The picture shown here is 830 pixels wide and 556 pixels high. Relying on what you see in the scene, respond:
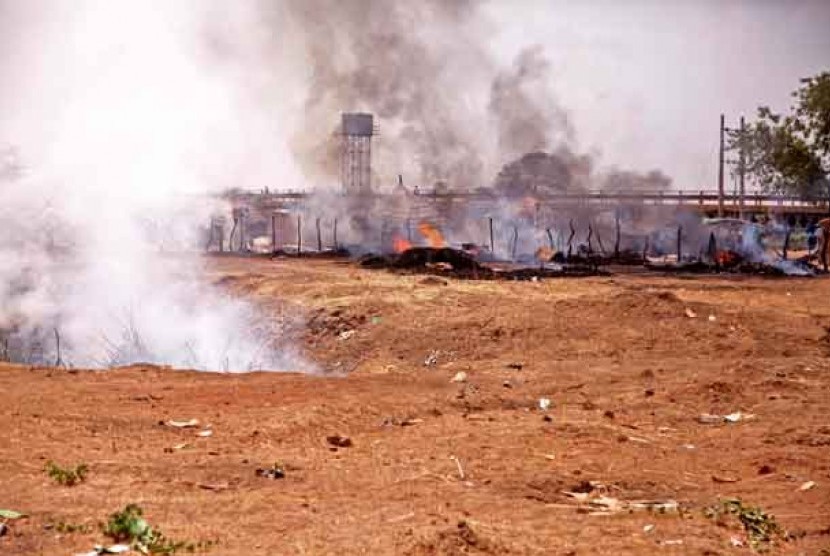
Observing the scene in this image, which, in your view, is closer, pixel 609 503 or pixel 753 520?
pixel 753 520

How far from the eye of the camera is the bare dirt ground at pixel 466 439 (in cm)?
746

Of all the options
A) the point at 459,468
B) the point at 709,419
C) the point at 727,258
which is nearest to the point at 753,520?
the point at 459,468

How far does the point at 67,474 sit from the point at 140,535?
1.94 meters

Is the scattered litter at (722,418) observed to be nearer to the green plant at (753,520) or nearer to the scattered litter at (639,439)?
the scattered litter at (639,439)

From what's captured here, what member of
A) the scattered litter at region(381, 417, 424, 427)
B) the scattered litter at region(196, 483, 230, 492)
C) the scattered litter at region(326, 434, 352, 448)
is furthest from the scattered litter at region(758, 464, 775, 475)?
the scattered litter at region(196, 483, 230, 492)

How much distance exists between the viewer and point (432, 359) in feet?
59.6

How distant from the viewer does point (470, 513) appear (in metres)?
7.82

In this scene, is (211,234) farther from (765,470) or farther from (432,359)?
(765,470)

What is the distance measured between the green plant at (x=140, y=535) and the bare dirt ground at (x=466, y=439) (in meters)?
0.15

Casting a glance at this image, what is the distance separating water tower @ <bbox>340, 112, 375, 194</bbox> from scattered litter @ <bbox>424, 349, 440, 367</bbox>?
51853 millimetres

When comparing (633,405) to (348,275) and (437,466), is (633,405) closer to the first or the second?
(437,466)

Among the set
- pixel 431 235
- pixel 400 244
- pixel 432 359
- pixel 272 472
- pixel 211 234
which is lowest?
pixel 432 359

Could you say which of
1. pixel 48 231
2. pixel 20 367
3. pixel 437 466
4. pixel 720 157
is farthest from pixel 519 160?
pixel 437 466

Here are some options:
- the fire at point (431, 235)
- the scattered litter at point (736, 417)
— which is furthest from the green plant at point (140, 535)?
the fire at point (431, 235)
